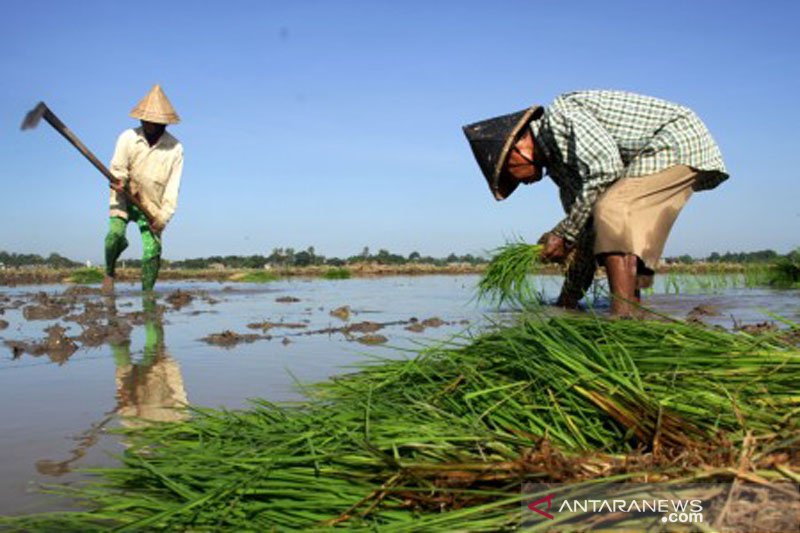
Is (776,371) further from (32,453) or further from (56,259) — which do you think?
(56,259)

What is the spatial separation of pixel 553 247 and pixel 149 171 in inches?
206

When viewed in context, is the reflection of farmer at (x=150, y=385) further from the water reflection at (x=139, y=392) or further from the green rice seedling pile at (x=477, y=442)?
the green rice seedling pile at (x=477, y=442)

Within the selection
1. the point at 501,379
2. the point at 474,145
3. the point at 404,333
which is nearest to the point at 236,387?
the point at 501,379

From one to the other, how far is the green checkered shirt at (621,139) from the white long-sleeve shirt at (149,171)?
5.07 meters

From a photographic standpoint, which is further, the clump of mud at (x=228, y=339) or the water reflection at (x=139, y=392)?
the clump of mud at (x=228, y=339)

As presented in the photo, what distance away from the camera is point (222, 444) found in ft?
5.29

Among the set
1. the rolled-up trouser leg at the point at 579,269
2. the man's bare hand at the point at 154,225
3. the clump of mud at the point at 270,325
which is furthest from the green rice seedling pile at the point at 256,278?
the rolled-up trouser leg at the point at 579,269

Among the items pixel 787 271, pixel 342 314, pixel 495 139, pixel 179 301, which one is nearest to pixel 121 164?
pixel 179 301

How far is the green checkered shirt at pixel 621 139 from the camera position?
357 centimetres

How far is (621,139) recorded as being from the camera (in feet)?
12.3

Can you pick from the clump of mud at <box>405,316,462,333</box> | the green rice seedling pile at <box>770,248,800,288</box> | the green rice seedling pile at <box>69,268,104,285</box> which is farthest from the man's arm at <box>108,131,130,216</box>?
the green rice seedling pile at <box>770,248,800,288</box>

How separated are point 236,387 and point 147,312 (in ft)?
11.5

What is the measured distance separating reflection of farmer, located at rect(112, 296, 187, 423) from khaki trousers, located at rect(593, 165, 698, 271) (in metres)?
2.32

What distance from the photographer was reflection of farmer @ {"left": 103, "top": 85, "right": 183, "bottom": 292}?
7.12m
